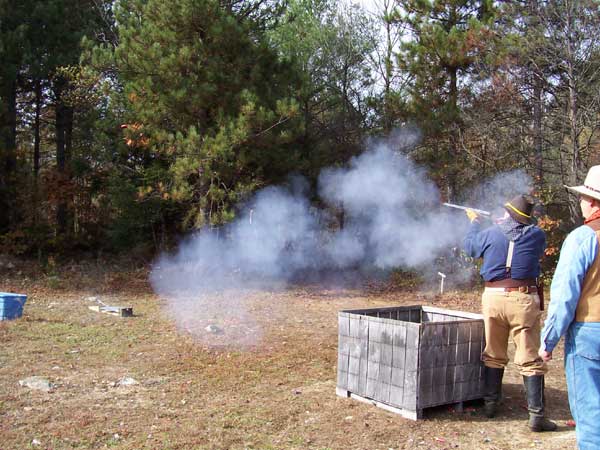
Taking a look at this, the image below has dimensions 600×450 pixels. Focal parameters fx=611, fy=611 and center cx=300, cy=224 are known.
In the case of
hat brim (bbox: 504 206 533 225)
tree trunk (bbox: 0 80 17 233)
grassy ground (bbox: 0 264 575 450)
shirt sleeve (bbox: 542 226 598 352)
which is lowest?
grassy ground (bbox: 0 264 575 450)

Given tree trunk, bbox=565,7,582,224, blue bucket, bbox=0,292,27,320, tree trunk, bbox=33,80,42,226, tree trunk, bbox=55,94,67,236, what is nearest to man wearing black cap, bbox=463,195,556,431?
blue bucket, bbox=0,292,27,320

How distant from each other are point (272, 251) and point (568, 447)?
12.4 metres

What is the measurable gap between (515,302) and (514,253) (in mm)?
463

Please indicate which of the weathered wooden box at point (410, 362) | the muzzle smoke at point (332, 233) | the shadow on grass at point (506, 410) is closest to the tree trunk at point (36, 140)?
the muzzle smoke at point (332, 233)

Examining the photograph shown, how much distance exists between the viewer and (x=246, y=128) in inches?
560

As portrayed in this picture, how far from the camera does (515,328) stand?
→ 5660 mm

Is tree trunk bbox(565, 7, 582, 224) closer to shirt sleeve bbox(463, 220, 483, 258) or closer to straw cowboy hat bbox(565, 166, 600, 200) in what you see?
shirt sleeve bbox(463, 220, 483, 258)

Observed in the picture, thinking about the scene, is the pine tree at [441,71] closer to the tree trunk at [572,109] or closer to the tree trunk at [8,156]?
the tree trunk at [572,109]

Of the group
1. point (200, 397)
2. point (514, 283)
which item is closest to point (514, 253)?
point (514, 283)

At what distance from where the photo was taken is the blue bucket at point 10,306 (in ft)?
32.3

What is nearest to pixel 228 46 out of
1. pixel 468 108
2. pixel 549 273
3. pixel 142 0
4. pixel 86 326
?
pixel 142 0

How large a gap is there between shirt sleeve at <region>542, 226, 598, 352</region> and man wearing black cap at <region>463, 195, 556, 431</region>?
5.89 feet

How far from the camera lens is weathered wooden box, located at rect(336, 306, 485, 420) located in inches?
223

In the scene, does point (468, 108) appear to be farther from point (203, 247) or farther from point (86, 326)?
point (86, 326)
